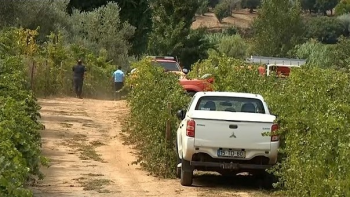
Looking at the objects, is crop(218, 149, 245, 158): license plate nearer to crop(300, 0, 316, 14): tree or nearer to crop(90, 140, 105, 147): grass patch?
crop(90, 140, 105, 147): grass patch

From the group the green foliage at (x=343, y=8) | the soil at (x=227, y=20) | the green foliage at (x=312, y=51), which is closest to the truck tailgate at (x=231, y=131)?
the green foliage at (x=312, y=51)

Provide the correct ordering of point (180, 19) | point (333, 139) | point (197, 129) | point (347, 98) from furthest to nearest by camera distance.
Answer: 1. point (180, 19)
2. point (347, 98)
3. point (197, 129)
4. point (333, 139)

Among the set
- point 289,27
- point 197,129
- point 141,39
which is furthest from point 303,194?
point 289,27

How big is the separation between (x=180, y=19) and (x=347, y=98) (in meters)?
37.6

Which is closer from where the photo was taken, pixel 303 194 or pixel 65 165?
pixel 303 194

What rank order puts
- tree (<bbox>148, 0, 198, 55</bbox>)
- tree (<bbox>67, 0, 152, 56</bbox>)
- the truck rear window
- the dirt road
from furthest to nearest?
1. tree (<bbox>67, 0, 152, 56</bbox>)
2. tree (<bbox>148, 0, 198, 55</bbox>)
3. the truck rear window
4. the dirt road

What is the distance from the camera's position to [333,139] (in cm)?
1110

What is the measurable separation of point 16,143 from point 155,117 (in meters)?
6.31

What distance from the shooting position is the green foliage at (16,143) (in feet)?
28.3

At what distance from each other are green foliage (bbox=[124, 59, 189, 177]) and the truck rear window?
136 cm

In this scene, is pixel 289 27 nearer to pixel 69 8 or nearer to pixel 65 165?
pixel 69 8

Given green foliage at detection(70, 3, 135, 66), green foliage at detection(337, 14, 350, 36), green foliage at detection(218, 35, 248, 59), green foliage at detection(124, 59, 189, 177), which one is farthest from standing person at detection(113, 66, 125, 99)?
green foliage at detection(337, 14, 350, 36)

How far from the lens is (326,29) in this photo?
335 ft

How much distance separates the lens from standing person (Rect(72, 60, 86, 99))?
3350 cm
